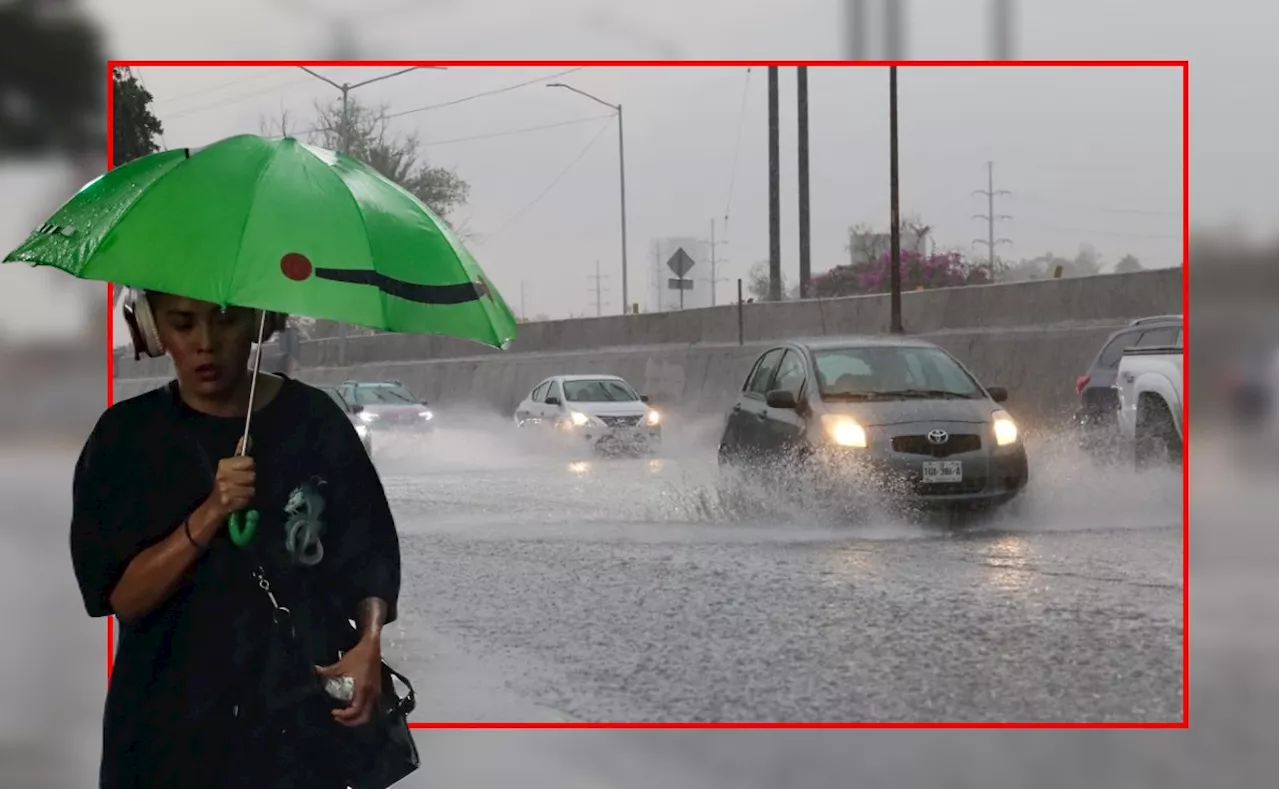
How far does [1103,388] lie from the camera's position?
6582mm

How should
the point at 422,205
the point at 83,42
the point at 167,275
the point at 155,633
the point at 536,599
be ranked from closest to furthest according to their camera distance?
the point at 167,275
the point at 155,633
the point at 422,205
the point at 83,42
the point at 536,599

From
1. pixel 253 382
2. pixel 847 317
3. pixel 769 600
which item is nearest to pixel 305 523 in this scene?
pixel 253 382

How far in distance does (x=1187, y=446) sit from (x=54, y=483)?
4639 millimetres

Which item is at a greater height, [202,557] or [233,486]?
[233,486]

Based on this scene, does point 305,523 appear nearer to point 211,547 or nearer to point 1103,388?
point 211,547

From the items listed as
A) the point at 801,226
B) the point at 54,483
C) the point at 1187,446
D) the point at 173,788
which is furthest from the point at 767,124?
the point at 173,788

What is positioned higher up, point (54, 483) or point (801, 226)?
point (801, 226)

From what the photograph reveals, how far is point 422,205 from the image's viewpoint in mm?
2852

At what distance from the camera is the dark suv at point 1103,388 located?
6.40m

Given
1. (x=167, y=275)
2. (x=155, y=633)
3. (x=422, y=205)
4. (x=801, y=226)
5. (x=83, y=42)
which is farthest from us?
(x=801, y=226)

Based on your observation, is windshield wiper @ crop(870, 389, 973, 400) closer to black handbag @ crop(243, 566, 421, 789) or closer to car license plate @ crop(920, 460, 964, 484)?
car license plate @ crop(920, 460, 964, 484)

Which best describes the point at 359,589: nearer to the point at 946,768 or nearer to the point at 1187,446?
the point at 946,768

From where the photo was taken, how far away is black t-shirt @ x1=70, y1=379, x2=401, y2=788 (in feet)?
8.40

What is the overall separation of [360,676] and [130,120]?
10.7ft
